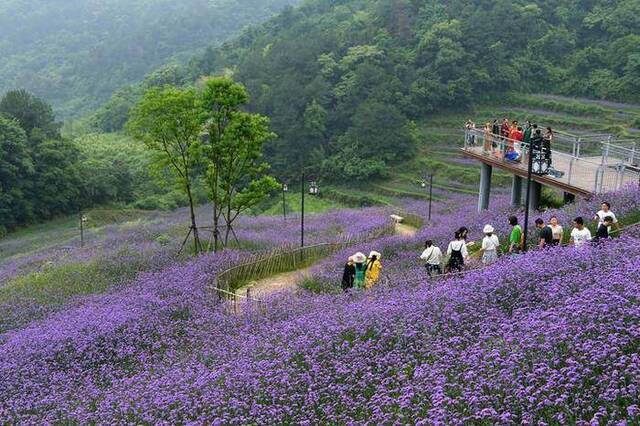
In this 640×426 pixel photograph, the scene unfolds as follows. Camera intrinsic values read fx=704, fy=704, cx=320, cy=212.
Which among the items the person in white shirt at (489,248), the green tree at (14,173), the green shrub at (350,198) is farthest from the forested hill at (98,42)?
the person in white shirt at (489,248)

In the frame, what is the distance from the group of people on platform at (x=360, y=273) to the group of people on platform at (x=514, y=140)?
8806 millimetres

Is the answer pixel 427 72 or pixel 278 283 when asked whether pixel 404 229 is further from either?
pixel 427 72

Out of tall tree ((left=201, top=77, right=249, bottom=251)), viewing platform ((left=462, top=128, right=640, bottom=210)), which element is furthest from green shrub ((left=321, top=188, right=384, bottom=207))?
tall tree ((left=201, top=77, right=249, bottom=251))

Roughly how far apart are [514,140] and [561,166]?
216cm

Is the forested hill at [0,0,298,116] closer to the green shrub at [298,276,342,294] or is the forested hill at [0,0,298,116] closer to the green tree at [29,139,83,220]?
the green tree at [29,139,83,220]

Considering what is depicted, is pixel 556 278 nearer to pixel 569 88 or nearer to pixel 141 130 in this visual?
pixel 141 130

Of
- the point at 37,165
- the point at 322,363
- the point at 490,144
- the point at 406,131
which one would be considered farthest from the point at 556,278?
the point at 406,131

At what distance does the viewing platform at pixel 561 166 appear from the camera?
23.7 meters

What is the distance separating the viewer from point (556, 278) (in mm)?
12383

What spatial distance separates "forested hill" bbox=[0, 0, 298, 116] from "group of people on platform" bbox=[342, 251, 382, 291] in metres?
128

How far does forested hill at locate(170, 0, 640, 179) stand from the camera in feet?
222

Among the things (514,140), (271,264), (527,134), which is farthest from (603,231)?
(514,140)

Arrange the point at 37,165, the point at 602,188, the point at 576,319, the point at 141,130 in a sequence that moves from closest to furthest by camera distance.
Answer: the point at 576,319 < the point at 602,188 < the point at 141,130 < the point at 37,165

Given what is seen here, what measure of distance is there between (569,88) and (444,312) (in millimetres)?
61394
